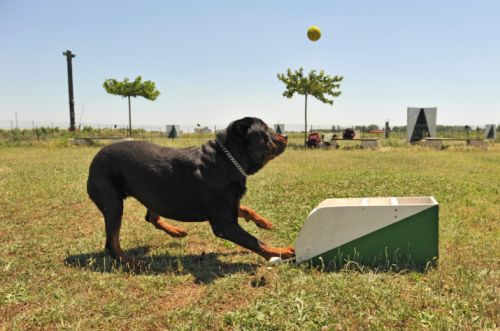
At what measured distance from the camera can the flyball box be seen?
3412mm

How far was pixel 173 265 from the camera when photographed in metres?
3.95

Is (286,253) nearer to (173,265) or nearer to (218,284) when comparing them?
(218,284)

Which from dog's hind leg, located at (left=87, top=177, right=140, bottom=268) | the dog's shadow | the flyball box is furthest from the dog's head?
dog's hind leg, located at (left=87, top=177, right=140, bottom=268)

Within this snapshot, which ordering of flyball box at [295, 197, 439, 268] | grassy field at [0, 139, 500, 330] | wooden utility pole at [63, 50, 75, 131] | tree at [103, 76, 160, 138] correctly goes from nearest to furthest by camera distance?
grassy field at [0, 139, 500, 330]
flyball box at [295, 197, 439, 268]
tree at [103, 76, 160, 138]
wooden utility pole at [63, 50, 75, 131]

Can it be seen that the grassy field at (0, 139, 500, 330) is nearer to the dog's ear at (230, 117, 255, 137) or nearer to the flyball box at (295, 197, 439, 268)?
the flyball box at (295, 197, 439, 268)

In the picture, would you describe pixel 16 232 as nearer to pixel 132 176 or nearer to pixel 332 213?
pixel 132 176

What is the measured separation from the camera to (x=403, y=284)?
3109 millimetres

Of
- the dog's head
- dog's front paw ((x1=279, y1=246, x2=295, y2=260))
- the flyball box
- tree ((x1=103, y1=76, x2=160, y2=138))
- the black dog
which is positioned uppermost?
tree ((x1=103, y1=76, x2=160, y2=138))

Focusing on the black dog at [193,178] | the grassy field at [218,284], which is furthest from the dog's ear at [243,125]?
the grassy field at [218,284]

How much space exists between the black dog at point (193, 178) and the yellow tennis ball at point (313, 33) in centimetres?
1483

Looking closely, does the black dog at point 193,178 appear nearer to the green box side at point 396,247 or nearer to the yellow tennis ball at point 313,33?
the green box side at point 396,247

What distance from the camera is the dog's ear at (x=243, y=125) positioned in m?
3.87

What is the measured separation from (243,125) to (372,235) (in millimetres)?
1669

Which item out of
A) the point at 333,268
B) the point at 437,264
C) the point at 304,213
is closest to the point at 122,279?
the point at 333,268
